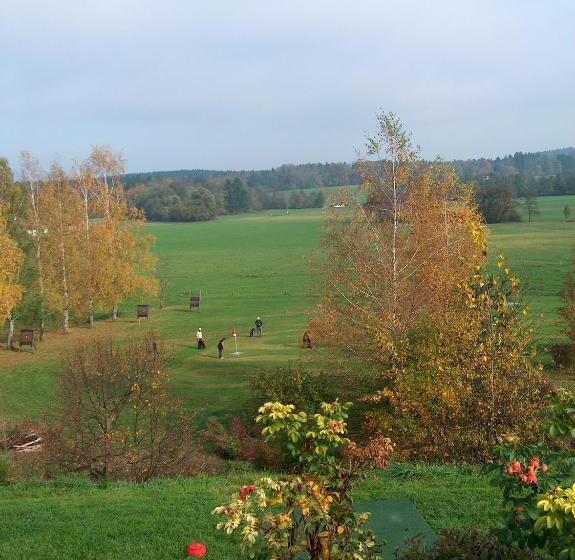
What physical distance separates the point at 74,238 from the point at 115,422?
2906 centimetres

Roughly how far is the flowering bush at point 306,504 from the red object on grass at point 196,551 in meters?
2.91

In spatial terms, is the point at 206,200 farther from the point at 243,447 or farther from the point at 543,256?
the point at 243,447

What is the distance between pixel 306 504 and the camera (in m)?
5.46

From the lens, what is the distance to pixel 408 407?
15211 millimetres

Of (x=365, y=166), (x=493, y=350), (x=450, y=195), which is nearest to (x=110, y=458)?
(x=493, y=350)

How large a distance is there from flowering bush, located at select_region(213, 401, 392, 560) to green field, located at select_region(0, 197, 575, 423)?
1009 centimetres

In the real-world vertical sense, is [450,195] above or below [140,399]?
above

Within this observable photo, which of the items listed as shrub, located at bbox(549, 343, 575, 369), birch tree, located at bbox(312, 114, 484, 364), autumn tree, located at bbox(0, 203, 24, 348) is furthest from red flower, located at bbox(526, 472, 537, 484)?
autumn tree, located at bbox(0, 203, 24, 348)

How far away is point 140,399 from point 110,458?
8.41 feet

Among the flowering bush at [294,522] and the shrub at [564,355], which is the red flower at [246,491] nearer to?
the flowering bush at [294,522]

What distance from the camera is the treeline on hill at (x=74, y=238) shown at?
4172 centimetres

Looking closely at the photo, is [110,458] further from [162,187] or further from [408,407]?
[162,187]

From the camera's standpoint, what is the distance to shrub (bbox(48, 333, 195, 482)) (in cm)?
1470

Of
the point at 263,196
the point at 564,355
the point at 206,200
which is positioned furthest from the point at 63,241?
the point at 263,196
